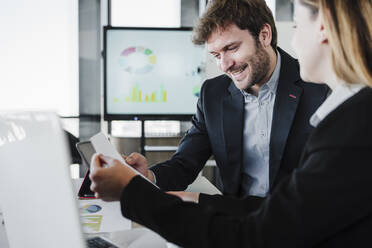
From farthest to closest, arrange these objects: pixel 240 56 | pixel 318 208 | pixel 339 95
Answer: pixel 240 56 → pixel 339 95 → pixel 318 208

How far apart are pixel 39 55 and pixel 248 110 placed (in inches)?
108

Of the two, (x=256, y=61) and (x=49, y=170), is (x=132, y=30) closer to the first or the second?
(x=256, y=61)

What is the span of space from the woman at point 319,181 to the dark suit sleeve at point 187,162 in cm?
73

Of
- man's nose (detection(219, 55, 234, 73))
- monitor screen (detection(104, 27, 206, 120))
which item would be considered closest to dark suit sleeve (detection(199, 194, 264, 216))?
man's nose (detection(219, 55, 234, 73))

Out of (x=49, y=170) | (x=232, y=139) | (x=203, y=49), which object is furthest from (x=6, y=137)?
(x=203, y=49)

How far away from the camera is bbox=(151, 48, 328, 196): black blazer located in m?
1.61

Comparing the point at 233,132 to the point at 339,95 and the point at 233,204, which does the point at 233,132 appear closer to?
the point at 233,204

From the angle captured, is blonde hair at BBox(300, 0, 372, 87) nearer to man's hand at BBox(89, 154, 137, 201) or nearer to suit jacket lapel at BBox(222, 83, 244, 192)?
man's hand at BBox(89, 154, 137, 201)

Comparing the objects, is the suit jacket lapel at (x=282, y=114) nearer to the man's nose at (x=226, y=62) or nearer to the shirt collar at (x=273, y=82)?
the shirt collar at (x=273, y=82)

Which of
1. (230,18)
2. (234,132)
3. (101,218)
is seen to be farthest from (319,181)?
(230,18)

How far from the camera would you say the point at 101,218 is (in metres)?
1.26

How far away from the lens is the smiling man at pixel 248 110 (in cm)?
162

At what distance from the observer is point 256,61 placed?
1.73 metres

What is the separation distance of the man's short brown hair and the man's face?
2 centimetres
